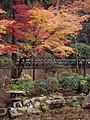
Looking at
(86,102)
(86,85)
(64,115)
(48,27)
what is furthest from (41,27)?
(64,115)

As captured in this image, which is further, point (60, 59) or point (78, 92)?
point (60, 59)

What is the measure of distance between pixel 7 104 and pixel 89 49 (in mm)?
7895

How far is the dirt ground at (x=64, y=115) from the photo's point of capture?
10.6 metres

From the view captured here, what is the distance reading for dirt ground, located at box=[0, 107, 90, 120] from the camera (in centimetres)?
1059

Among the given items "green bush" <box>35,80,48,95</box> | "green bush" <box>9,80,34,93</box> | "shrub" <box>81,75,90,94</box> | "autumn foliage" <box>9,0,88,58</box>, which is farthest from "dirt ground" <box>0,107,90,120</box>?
"autumn foliage" <box>9,0,88,58</box>

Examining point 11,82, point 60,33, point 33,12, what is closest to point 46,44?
point 60,33

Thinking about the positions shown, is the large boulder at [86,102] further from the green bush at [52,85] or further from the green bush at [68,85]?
the green bush at [52,85]

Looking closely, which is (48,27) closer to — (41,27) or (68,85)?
(41,27)

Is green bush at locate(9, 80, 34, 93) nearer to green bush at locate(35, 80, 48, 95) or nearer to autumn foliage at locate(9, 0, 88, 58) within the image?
green bush at locate(35, 80, 48, 95)

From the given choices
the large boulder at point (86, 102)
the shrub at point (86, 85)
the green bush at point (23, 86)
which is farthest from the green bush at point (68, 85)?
the green bush at point (23, 86)

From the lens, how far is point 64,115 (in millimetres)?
10922

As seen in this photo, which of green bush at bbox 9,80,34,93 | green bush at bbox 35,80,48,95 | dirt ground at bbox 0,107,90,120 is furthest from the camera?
green bush at bbox 35,80,48,95

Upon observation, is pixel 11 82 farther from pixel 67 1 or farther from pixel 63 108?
pixel 67 1

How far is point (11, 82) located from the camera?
42.1ft
